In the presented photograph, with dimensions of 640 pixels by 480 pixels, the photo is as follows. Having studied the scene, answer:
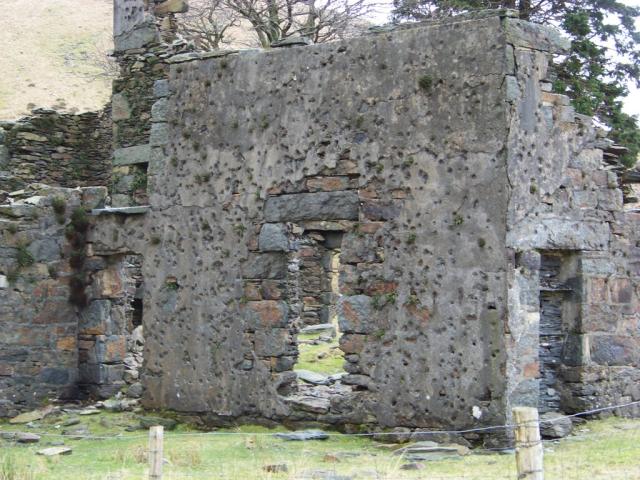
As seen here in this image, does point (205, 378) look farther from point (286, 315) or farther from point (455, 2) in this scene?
point (455, 2)

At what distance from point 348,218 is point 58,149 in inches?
406

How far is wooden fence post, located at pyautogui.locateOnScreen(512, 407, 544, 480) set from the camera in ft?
23.7

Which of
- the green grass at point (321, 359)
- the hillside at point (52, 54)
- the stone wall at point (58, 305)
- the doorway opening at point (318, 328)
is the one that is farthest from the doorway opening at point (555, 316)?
the hillside at point (52, 54)

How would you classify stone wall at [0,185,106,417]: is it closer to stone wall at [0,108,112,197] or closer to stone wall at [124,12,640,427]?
stone wall at [124,12,640,427]

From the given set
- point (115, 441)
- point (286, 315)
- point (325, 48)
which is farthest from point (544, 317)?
point (115, 441)

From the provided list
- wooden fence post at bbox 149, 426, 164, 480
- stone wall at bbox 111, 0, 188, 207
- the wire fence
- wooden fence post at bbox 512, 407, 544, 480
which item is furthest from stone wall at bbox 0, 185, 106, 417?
wooden fence post at bbox 512, 407, 544, 480

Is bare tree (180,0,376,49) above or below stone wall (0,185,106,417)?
above

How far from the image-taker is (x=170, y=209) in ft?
43.9

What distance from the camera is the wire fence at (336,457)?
30.1 feet

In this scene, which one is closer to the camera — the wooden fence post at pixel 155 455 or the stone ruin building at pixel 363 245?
the wooden fence post at pixel 155 455

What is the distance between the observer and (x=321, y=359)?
16219mm

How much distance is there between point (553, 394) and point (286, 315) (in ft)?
11.1

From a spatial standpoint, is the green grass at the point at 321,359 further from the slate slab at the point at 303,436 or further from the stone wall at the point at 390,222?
the slate slab at the point at 303,436

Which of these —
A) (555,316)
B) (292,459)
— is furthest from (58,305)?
(555,316)
